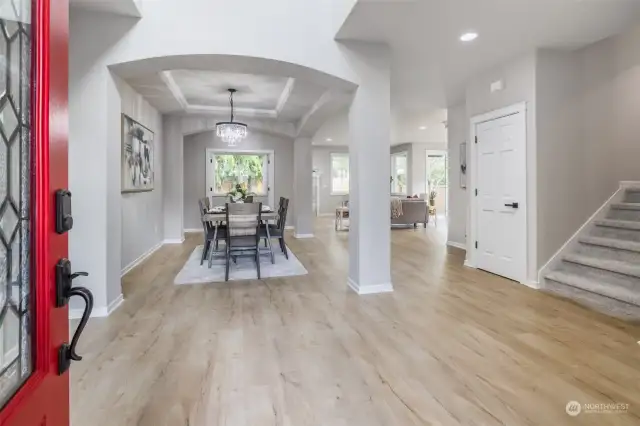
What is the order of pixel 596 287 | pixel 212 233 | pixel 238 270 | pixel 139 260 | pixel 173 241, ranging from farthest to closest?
1. pixel 173 241
2. pixel 139 260
3. pixel 212 233
4. pixel 238 270
5. pixel 596 287

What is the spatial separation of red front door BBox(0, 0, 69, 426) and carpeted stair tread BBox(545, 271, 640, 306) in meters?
4.08

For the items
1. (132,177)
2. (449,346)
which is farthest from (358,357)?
(132,177)

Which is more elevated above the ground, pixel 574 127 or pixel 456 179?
pixel 574 127

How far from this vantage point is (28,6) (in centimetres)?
74

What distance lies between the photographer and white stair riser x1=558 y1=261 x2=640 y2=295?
349 cm

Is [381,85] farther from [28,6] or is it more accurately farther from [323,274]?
[28,6]

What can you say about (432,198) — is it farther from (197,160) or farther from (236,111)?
(197,160)

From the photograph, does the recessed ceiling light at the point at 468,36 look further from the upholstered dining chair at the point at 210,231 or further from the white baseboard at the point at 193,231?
the white baseboard at the point at 193,231

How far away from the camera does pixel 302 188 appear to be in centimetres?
861

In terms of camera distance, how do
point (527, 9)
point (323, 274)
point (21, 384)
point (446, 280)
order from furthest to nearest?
point (323, 274)
point (446, 280)
point (527, 9)
point (21, 384)

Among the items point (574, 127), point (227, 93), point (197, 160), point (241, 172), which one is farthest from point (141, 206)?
point (574, 127)

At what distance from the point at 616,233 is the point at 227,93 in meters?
5.69

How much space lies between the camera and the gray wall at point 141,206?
493 cm

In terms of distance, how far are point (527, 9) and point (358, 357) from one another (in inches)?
123
